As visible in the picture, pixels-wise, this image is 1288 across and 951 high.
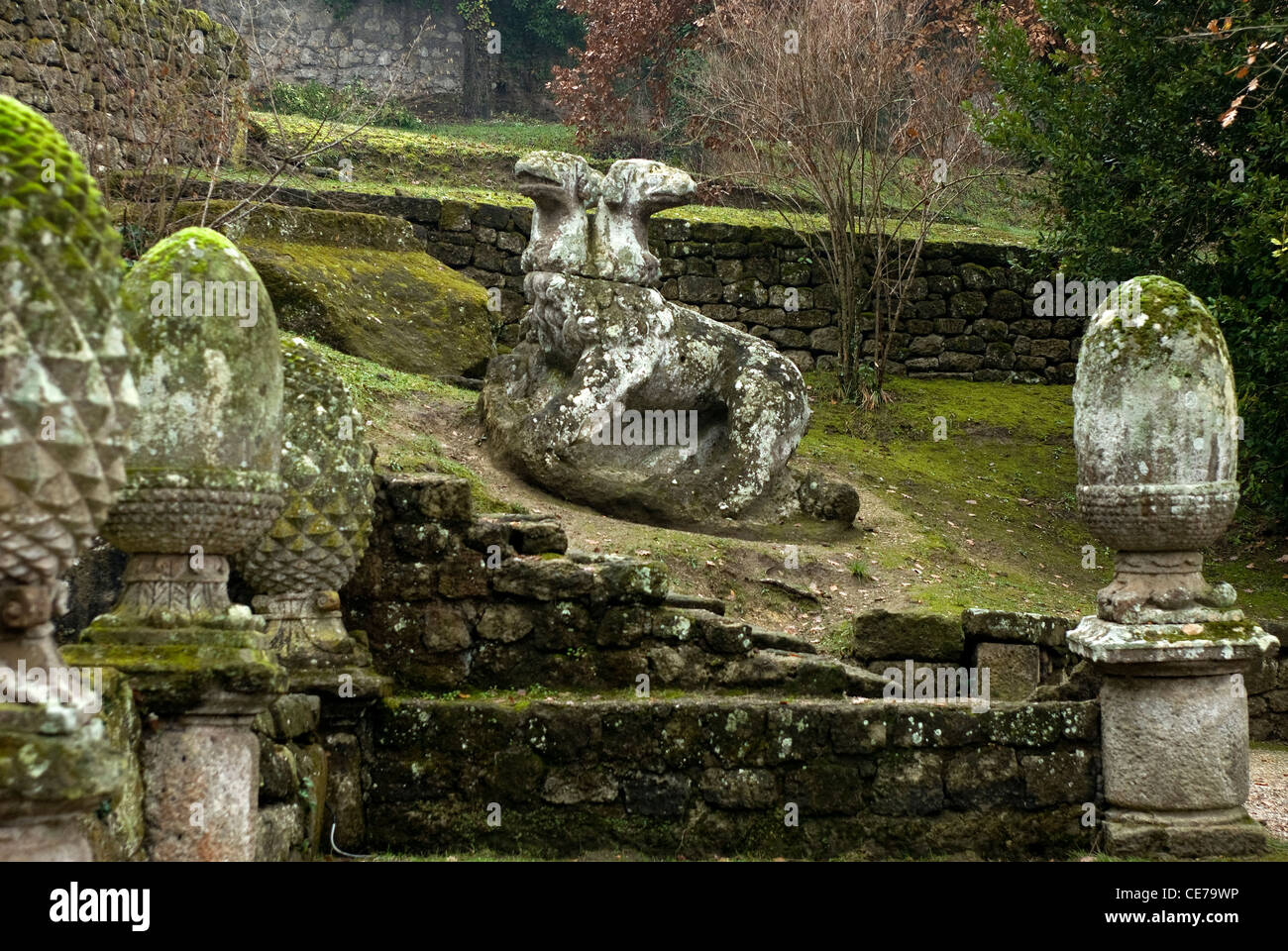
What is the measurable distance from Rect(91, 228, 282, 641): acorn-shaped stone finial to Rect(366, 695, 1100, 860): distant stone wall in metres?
1.66

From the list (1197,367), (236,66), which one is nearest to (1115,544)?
(1197,367)

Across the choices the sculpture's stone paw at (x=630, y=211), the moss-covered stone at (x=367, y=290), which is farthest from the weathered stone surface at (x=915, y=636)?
the moss-covered stone at (x=367, y=290)

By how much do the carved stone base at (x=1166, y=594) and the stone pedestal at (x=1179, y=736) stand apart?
0.16 feet

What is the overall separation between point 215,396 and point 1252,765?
243 inches

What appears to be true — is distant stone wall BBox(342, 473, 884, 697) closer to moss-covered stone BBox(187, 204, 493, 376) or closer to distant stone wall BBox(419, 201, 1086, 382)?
moss-covered stone BBox(187, 204, 493, 376)

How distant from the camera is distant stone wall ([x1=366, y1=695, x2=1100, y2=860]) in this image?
5844mm

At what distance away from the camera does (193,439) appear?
14.0ft

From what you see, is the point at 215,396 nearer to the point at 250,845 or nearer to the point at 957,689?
the point at 250,845

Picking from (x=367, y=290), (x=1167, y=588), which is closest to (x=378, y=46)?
(x=367, y=290)

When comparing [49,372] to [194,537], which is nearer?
[49,372]

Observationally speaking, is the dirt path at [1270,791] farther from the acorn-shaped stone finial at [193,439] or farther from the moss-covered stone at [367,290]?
the moss-covered stone at [367,290]

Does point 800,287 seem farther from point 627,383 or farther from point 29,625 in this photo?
point 29,625

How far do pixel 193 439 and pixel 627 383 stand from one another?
534 centimetres

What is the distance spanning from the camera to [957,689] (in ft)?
24.0
